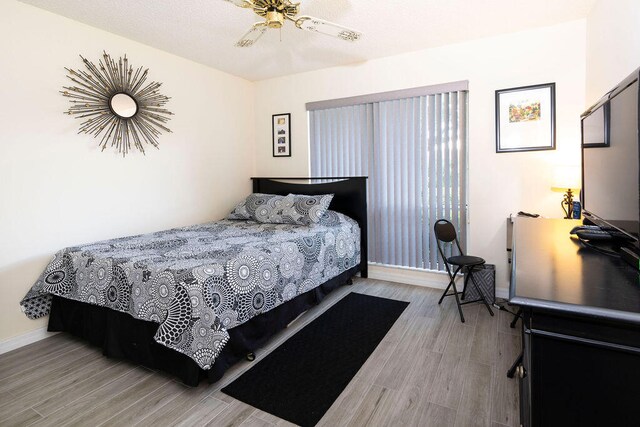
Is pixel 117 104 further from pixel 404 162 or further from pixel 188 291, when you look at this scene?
pixel 404 162

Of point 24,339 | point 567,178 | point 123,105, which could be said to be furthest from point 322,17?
point 24,339

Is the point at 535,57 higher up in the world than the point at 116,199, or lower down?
higher up

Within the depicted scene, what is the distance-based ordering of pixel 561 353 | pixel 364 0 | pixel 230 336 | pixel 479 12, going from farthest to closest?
pixel 479 12 < pixel 364 0 < pixel 230 336 < pixel 561 353

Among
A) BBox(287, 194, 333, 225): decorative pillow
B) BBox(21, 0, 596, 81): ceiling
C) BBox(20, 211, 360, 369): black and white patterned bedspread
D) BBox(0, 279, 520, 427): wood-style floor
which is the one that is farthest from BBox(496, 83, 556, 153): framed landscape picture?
BBox(20, 211, 360, 369): black and white patterned bedspread

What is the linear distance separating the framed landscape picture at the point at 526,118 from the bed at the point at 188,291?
1805mm

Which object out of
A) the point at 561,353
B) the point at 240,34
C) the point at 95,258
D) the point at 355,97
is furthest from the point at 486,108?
the point at 95,258

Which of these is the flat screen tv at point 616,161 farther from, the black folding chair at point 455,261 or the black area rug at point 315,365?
the black area rug at point 315,365

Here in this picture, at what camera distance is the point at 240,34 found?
3064 mm

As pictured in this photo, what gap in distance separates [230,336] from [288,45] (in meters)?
2.63

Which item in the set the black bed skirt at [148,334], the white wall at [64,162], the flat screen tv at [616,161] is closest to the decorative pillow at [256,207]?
the white wall at [64,162]

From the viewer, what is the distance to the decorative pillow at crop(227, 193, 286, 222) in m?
3.70

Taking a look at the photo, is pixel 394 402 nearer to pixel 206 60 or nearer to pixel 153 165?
pixel 153 165

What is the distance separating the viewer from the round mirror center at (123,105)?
3.01m

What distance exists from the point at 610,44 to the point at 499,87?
92cm
